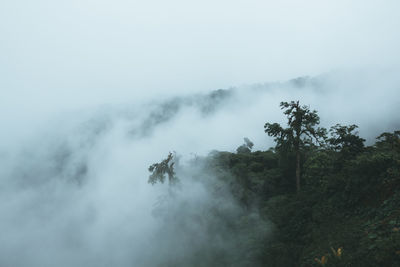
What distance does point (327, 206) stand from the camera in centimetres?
2038

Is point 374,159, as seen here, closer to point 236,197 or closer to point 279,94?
point 236,197

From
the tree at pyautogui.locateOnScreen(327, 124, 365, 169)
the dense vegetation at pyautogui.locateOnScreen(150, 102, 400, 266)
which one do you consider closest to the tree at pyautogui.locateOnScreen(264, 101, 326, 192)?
the dense vegetation at pyautogui.locateOnScreen(150, 102, 400, 266)

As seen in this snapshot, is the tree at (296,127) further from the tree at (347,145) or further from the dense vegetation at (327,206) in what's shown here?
the tree at (347,145)

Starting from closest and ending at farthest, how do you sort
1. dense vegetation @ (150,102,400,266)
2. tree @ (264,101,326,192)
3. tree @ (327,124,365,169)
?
dense vegetation @ (150,102,400,266) < tree @ (327,124,365,169) < tree @ (264,101,326,192)

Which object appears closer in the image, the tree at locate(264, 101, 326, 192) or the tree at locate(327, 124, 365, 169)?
the tree at locate(327, 124, 365, 169)

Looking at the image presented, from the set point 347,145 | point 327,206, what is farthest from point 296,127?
point 327,206

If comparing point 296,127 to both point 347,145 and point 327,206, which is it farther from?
point 327,206

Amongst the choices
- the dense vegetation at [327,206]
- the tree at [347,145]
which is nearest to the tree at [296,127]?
the dense vegetation at [327,206]

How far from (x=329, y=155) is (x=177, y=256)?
867 inches

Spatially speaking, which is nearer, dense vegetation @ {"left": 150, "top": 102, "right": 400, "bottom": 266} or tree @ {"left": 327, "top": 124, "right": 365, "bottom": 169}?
dense vegetation @ {"left": 150, "top": 102, "right": 400, "bottom": 266}

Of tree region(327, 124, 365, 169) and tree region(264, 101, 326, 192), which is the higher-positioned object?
tree region(264, 101, 326, 192)

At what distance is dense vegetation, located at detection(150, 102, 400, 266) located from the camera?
14109mm

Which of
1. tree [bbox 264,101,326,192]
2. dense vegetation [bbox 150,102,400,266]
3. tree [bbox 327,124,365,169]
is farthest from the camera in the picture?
tree [bbox 264,101,326,192]

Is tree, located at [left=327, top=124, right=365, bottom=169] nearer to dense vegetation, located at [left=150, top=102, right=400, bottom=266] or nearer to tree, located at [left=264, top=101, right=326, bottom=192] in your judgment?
dense vegetation, located at [left=150, top=102, right=400, bottom=266]
